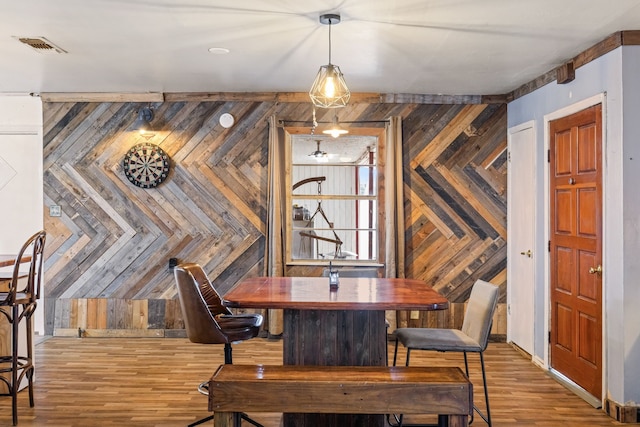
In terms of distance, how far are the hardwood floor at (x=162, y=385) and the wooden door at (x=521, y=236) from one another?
29 centimetres

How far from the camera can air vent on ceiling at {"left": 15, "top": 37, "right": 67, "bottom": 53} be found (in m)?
3.89

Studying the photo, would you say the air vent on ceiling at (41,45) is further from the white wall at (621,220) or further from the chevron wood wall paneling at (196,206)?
the white wall at (621,220)

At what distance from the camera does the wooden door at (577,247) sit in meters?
3.90

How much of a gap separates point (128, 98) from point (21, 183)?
4.90 ft

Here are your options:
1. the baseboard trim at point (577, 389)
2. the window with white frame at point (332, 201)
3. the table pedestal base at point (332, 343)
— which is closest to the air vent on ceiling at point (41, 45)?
the window with white frame at point (332, 201)

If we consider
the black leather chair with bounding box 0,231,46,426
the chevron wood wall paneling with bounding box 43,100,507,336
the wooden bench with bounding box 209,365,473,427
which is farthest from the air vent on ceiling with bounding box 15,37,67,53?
the wooden bench with bounding box 209,365,473,427

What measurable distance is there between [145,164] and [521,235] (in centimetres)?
381

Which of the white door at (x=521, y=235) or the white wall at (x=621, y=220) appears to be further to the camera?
the white door at (x=521, y=235)

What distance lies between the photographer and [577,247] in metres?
4.20

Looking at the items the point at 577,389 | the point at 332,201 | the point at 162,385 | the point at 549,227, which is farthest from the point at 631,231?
the point at 162,385

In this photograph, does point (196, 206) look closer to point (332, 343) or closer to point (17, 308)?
point (17, 308)

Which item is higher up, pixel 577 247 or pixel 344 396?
pixel 577 247

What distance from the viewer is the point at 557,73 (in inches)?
177

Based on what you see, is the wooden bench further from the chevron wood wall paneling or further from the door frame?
→ the chevron wood wall paneling
